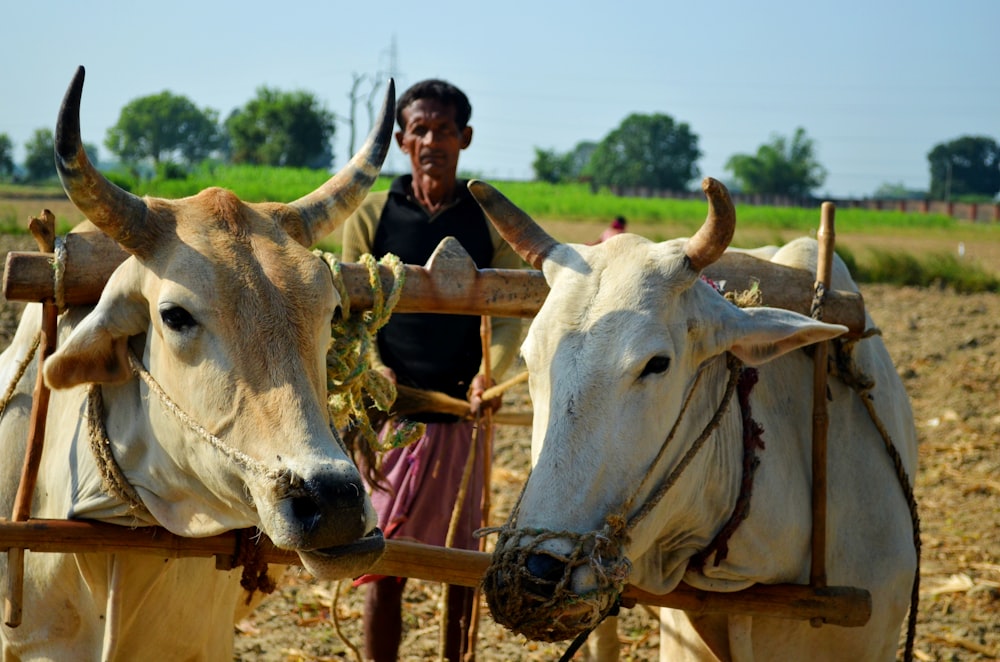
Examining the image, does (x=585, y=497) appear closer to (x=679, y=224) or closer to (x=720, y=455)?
(x=720, y=455)

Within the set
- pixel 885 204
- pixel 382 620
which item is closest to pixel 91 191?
pixel 382 620

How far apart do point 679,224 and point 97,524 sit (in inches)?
1494

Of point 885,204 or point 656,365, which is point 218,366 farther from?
point 885,204

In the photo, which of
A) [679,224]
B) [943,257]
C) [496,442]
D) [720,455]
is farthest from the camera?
[679,224]

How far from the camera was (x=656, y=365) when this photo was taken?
278cm

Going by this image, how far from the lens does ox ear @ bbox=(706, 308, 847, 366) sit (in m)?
2.91

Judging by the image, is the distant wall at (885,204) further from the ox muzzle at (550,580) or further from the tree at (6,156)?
the ox muzzle at (550,580)

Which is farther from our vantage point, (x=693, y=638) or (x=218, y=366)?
(x=693, y=638)

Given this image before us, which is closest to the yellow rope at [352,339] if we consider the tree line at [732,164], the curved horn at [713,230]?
the curved horn at [713,230]

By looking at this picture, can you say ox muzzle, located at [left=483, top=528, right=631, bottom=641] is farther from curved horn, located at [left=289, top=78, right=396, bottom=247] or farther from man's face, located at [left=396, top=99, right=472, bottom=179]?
man's face, located at [left=396, top=99, right=472, bottom=179]

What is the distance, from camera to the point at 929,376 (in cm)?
1101

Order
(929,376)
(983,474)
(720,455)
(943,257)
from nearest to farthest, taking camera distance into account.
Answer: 1. (720,455)
2. (983,474)
3. (929,376)
4. (943,257)

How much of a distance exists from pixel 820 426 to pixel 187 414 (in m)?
1.85

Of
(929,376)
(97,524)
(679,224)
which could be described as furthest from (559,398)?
→ (679,224)
